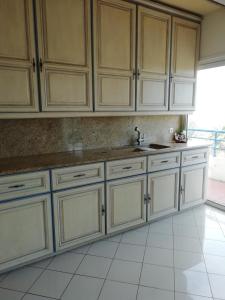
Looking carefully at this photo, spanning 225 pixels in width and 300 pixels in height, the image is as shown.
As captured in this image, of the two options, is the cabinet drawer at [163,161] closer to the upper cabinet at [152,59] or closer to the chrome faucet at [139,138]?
the chrome faucet at [139,138]

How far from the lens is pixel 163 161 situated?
2633 mm

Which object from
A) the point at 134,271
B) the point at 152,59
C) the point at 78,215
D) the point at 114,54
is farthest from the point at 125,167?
the point at 152,59

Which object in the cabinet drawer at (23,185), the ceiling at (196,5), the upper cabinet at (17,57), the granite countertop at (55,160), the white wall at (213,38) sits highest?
the ceiling at (196,5)

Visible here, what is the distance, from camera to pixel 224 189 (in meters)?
3.82

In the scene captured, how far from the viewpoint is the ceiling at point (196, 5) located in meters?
2.56

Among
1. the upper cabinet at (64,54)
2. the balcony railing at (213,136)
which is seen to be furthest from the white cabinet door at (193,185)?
the upper cabinet at (64,54)

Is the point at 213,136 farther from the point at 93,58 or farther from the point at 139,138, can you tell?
the point at 93,58

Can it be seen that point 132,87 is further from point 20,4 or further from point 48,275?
point 48,275

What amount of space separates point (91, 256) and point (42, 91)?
1.62 meters

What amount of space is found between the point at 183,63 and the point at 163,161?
1.35 meters

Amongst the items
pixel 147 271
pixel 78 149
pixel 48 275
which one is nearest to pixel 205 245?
pixel 147 271

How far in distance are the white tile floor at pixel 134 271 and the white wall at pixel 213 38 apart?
2.18m

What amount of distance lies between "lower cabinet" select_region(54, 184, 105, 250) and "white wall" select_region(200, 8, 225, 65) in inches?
88.2

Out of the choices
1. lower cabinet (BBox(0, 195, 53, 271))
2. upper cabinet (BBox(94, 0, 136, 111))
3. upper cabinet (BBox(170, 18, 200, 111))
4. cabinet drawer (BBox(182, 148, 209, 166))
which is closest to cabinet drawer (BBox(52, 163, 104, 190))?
lower cabinet (BBox(0, 195, 53, 271))
